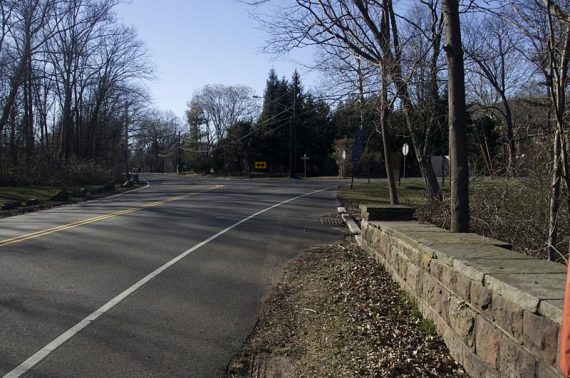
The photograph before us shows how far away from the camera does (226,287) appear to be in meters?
8.44

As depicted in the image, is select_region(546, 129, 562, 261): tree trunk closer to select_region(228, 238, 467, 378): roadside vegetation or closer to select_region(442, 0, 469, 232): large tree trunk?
select_region(442, 0, 469, 232): large tree trunk

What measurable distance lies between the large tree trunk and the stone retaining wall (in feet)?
2.46

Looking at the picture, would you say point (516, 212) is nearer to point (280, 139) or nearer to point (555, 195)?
point (555, 195)

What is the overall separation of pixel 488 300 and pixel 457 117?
12.5ft

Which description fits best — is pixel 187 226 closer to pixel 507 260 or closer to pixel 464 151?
pixel 464 151

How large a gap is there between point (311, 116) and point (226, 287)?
67709mm

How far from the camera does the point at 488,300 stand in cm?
404

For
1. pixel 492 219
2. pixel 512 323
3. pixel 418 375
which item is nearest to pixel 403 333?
pixel 418 375

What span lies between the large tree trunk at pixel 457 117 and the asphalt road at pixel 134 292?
313 centimetres

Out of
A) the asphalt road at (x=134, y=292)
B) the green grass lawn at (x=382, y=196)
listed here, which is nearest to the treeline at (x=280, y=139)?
the green grass lawn at (x=382, y=196)

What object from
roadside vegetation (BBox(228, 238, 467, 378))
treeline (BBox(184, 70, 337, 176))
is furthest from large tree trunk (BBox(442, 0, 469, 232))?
treeline (BBox(184, 70, 337, 176))

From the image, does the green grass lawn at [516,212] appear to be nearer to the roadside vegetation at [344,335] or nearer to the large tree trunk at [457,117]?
the large tree trunk at [457,117]

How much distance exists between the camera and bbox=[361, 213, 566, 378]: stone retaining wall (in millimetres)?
3252

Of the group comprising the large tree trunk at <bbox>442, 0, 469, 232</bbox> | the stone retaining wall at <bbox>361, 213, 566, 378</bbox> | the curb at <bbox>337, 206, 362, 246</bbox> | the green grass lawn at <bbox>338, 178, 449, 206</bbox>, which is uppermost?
the large tree trunk at <bbox>442, 0, 469, 232</bbox>
